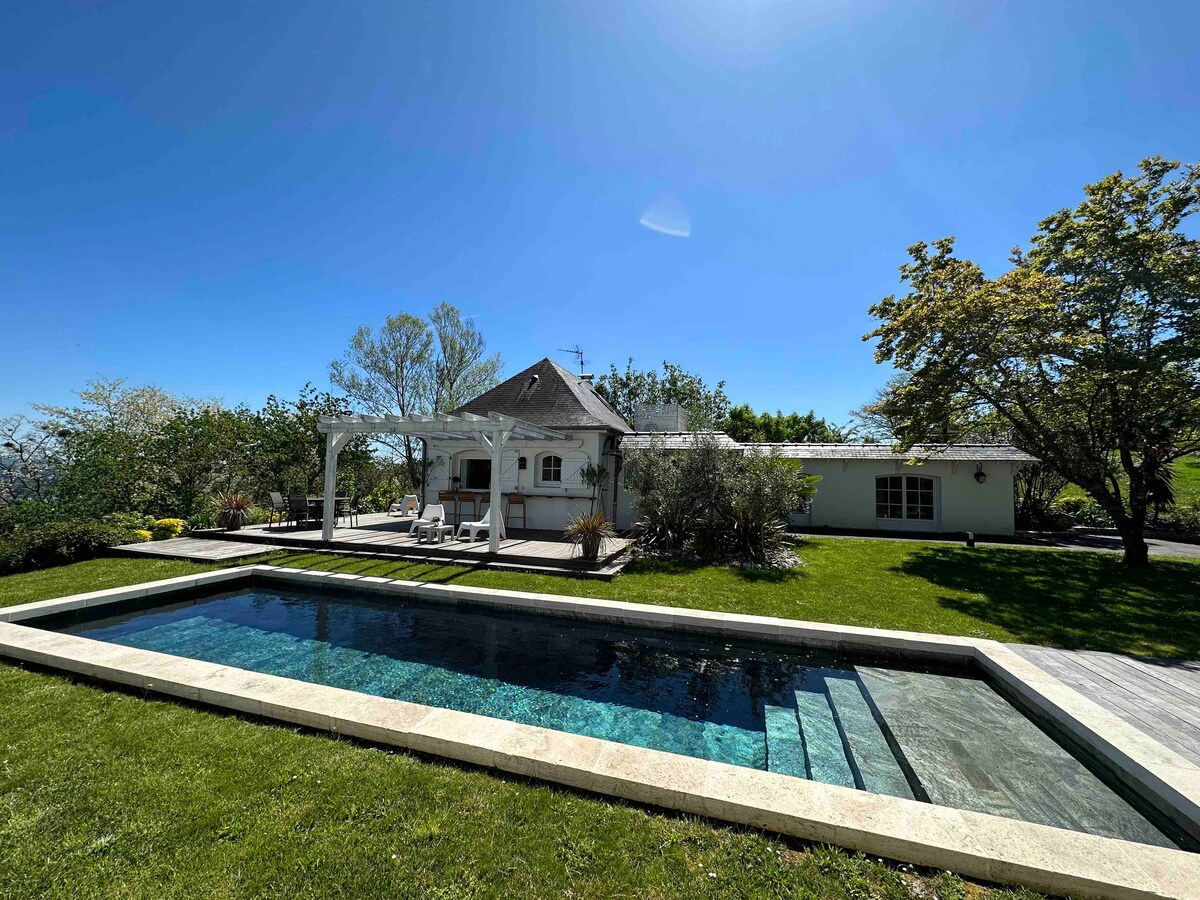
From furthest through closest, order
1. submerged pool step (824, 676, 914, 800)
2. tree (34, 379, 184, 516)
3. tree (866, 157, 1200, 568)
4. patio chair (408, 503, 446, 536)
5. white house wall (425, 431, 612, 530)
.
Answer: white house wall (425, 431, 612, 530), tree (34, 379, 184, 516), patio chair (408, 503, 446, 536), tree (866, 157, 1200, 568), submerged pool step (824, 676, 914, 800)

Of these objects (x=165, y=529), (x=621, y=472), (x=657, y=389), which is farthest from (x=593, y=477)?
(x=657, y=389)

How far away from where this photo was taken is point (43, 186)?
10.9m

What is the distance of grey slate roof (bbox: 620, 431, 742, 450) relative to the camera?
11.8m

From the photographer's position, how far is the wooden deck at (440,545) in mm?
9398

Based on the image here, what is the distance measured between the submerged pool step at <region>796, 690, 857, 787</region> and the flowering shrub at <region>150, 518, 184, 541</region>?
1462 centimetres

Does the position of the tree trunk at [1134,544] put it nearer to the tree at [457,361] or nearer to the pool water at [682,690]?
the pool water at [682,690]

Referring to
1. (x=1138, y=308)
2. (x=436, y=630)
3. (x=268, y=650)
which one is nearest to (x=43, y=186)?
(x=268, y=650)

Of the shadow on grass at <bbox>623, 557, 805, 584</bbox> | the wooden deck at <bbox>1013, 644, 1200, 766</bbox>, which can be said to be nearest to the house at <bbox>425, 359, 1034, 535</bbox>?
the shadow on grass at <bbox>623, 557, 805, 584</bbox>

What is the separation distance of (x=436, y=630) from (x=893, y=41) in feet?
42.6

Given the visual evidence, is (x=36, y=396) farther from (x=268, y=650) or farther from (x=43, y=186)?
(x=268, y=650)

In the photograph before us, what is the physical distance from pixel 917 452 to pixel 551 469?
1272 centimetres

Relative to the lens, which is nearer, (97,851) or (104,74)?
(97,851)

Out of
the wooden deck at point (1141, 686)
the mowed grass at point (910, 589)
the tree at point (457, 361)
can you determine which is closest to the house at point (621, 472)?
the mowed grass at point (910, 589)

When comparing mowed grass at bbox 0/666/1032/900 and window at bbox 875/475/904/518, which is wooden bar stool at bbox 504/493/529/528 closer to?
mowed grass at bbox 0/666/1032/900
